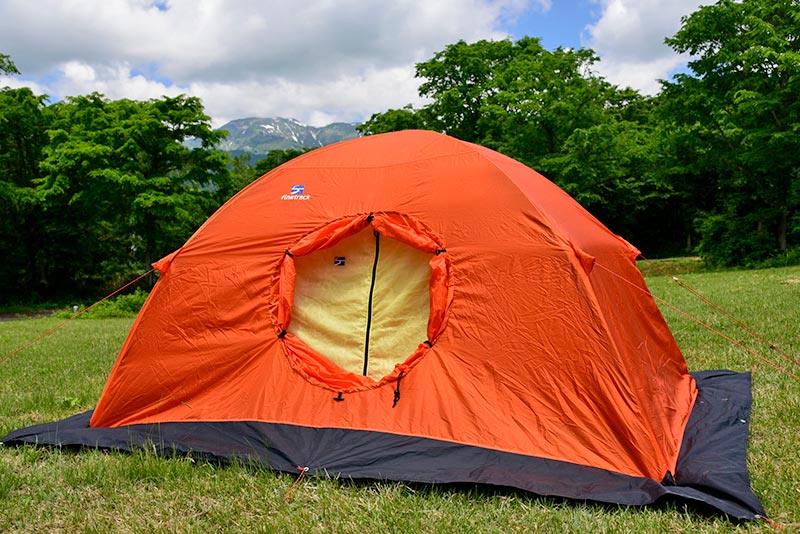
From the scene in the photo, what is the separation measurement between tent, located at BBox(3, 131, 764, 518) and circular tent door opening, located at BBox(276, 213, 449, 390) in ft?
0.05

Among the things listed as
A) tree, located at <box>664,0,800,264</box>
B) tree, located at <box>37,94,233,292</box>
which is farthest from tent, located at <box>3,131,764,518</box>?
tree, located at <box>37,94,233,292</box>

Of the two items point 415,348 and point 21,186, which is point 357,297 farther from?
point 21,186

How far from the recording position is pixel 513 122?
2344 centimetres

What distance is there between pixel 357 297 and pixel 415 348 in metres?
0.61

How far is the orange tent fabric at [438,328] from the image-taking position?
153 inches

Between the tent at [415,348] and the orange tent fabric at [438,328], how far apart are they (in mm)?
13

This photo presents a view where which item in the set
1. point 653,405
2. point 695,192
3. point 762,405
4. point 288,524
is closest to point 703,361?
point 762,405

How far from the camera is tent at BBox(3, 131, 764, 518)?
3746 mm

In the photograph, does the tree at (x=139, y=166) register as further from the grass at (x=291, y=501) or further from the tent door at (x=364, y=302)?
the grass at (x=291, y=501)

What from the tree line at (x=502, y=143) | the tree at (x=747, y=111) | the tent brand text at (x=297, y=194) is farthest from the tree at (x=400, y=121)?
the tent brand text at (x=297, y=194)

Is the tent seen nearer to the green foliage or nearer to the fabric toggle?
the fabric toggle

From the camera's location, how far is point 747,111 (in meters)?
18.7

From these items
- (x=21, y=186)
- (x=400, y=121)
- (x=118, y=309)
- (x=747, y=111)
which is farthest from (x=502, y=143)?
(x=21, y=186)

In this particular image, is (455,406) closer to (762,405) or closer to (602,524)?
(602,524)
